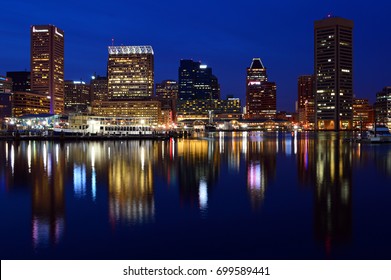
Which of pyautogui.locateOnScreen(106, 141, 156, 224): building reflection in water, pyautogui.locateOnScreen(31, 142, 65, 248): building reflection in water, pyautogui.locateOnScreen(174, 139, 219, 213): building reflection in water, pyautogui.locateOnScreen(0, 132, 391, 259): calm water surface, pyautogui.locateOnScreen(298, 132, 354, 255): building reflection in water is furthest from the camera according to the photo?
pyautogui.locateOnScreen(174, 139, 219, 213): building reflection in water

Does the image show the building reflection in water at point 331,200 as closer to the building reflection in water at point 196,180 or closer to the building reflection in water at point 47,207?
the building reflection in water at point 196,180

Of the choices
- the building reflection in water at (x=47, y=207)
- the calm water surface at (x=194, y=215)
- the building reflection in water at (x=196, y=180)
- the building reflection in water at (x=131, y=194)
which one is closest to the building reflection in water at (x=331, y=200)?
the calm water surface at (x=194, y=215)

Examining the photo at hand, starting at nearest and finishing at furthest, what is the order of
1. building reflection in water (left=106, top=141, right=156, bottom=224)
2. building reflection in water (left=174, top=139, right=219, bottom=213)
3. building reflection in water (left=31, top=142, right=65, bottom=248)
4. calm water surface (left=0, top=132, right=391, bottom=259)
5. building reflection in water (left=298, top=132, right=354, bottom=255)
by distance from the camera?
1. calm water surface (left=0, top=132, right=391, bottom=259)
2. building reflection in water (left=31, top=142, right=65, bottom=248)
3. building reflection in water (left=298, top=132, right=354, bottom=255)
4. building reflection in water (left=106, top=141, right=156, bottom=224)
5. building reflection in water (left=174, top=139, right=219, bottom=213)

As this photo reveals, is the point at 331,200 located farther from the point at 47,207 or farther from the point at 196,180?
the point at 47,207

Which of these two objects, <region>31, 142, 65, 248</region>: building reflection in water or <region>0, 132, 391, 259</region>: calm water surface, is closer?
<region>0, 132, 391, 259</region>: calm water surface

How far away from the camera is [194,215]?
21141 mm

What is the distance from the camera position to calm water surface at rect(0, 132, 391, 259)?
51.2 ft

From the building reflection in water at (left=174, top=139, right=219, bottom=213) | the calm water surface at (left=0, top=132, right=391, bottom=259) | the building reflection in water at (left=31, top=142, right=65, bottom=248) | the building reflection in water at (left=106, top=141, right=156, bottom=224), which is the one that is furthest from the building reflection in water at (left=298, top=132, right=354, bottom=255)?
the building reflection in water at (left=31, top=142, right=65, bottom=248)

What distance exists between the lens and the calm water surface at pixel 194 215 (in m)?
15.6

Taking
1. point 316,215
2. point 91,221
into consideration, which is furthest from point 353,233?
point 91,221

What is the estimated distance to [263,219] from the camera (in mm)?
20266

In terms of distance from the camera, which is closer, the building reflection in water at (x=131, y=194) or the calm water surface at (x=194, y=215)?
the calm water surface at (x=194, y=215)

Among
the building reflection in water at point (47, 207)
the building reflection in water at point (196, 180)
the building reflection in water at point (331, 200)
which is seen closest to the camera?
the building reflection in water at point (47, 207)

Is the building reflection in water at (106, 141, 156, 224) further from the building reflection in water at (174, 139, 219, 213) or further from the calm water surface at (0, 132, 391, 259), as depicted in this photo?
the building reflection in water at (174, 139, 219, 213)
